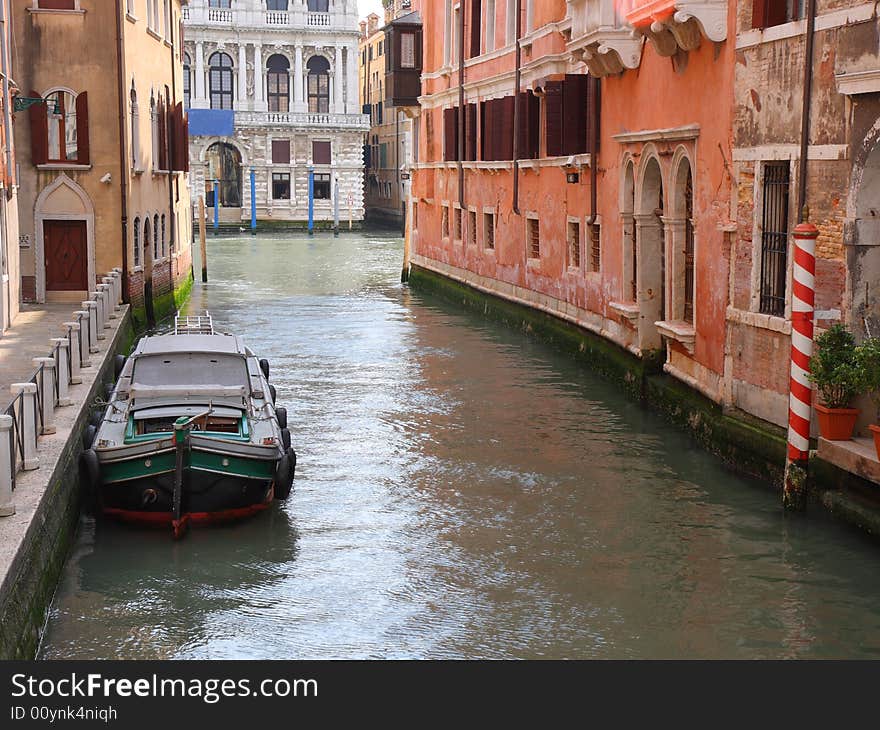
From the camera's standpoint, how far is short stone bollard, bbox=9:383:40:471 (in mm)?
9750

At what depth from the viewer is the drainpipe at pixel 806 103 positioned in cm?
1107

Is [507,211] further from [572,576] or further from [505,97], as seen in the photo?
[572,576]

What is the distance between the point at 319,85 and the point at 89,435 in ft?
170

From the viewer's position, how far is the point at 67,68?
21859 millimetres

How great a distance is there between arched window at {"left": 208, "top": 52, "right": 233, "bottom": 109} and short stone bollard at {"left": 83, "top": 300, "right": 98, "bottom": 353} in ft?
149

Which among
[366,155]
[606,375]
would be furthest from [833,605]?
[366,155]

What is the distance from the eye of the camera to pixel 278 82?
61562 mm

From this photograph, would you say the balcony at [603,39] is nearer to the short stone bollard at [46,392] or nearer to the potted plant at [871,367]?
the potted plant at [871,367]

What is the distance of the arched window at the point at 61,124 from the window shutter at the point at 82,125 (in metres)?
0.08

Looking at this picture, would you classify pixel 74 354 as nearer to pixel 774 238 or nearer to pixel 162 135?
pixel 774 238

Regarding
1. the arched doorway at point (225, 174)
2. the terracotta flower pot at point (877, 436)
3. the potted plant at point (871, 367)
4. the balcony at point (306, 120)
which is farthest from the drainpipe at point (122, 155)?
the arched doorway at point (225, 174)

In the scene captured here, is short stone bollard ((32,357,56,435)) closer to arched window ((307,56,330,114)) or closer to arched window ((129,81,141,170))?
arched window ((129,81,141,170))

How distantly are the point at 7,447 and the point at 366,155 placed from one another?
209 feet

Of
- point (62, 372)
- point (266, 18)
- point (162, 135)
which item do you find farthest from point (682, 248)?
point (266, 18)
